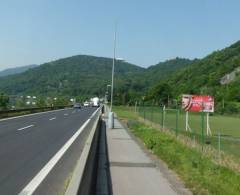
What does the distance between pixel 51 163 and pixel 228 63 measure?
12183 cm

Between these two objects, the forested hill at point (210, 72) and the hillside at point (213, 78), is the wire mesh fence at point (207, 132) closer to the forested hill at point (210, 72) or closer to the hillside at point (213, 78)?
the hillside at point (213, 78)

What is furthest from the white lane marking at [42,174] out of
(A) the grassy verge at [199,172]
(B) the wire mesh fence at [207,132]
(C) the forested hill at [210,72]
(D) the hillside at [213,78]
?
(C) the forested hill at [210,72]

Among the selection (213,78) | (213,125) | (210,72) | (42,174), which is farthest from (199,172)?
(210,72)

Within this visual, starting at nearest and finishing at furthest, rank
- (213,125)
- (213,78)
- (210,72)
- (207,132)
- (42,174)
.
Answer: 1. (42,174)
2. (207,132)
3. (213,125)
4. (213,78)
5. (210,72)

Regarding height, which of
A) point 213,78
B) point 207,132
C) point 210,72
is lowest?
point 207,132

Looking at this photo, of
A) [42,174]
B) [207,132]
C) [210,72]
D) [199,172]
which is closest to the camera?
[42,174]

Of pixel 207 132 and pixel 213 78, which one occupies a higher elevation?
pixel 213 78

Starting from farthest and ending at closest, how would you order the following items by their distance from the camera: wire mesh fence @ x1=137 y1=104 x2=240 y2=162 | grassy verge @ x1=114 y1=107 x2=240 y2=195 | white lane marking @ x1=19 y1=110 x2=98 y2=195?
wire mesh fence @ x1=137 y1=104 x2=240 y2=162 < grassy verge @ x1=114 y1=107 x2=240 y2=195 < white lane marking @ x1=19 y1=110 x2=98 y2=195

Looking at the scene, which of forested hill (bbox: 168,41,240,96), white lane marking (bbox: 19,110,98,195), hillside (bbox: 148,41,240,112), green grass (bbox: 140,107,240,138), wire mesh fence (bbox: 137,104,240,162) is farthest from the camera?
forested hill (bbox: 168,41,240,96)

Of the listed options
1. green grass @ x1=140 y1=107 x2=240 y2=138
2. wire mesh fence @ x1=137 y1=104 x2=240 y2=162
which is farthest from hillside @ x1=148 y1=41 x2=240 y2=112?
wire mesh fence @ x1=137 y1=104 x2=240 y2=162

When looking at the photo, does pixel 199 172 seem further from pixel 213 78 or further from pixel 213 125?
pixel 213 78

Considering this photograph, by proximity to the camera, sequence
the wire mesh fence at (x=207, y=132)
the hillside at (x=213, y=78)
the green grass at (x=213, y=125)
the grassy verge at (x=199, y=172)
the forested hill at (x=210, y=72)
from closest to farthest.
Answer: the grassy verge at (x=199, y=172), the wire mesh fence at (x=207, y=132), the green grass at (x=213, y=125), the hillside at (x=213, y=78), the forested hill at (x=210, y=72)

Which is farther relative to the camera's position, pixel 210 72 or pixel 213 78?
pixel 210 72

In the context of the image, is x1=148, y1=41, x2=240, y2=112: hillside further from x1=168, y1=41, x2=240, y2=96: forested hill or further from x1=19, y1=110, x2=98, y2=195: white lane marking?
x1=19, y1=110, x2=98, y2=195: white lane marking
